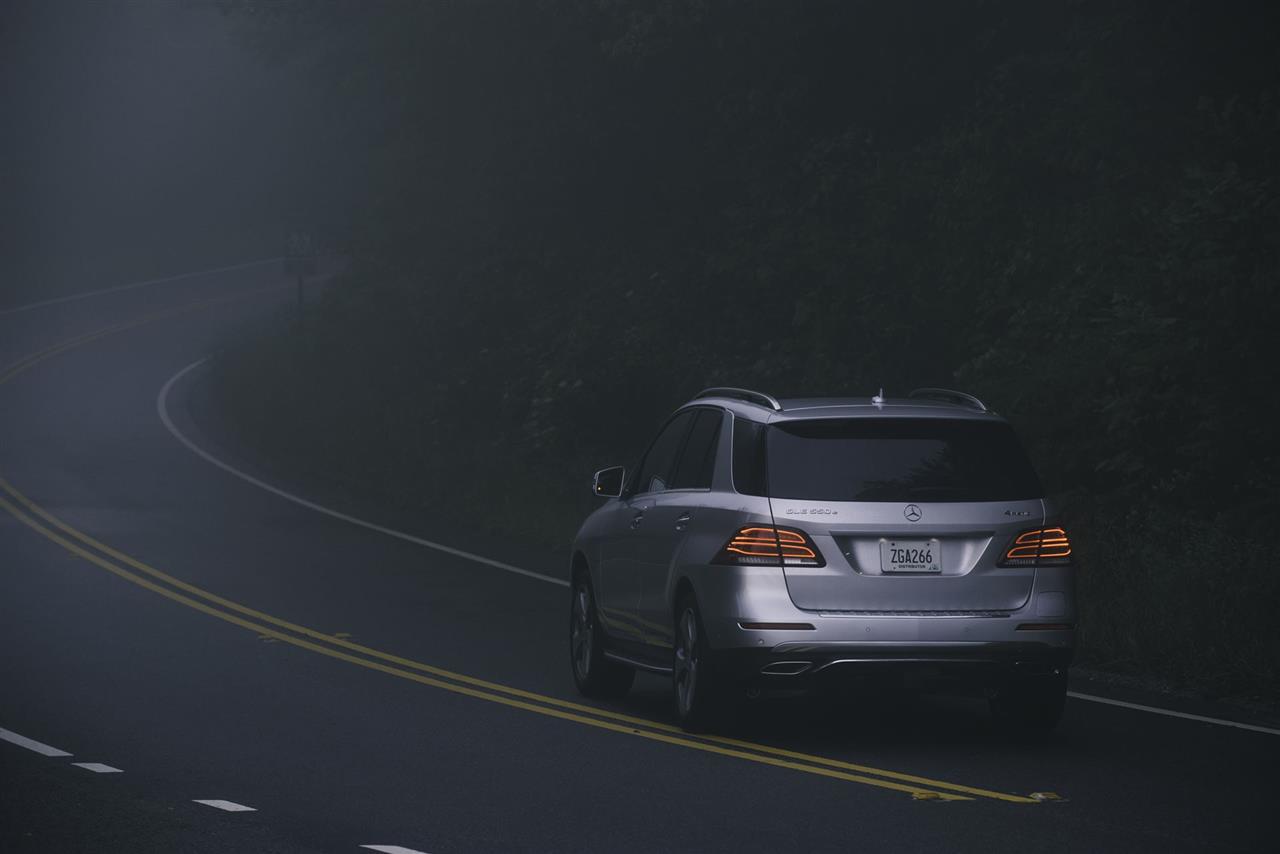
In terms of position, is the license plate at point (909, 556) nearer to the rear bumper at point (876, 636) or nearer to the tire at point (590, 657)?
the rear bumper at point (876, 636)

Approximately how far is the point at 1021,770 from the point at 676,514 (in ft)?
8.30

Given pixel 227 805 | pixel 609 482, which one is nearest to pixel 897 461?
pixel 609 482

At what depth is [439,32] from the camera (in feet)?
118

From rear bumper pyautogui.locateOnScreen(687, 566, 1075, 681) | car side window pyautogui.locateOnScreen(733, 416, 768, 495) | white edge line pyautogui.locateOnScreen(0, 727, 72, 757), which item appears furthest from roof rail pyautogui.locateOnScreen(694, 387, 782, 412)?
white edge line pyautogui.locateOnScreen(0, 727, 72, 757)

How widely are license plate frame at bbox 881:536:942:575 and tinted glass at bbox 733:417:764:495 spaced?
2.41 ft

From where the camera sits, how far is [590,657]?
13.0 meters

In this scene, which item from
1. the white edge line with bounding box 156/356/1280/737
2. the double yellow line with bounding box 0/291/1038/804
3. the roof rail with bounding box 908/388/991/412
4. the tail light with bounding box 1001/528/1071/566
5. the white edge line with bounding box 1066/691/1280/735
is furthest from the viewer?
the white edge line with bounding box 156/356/1280/737

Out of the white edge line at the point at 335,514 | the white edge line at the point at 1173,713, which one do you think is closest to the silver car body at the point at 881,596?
the white edge line at the point at 1173,713

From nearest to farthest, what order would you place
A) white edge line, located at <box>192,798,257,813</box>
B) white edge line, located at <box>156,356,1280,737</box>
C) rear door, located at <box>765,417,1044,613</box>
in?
white edge line, located at <box>192,798,257,813</box>, rear door, located at <box>765,417,1044,613</box>, white edge line, located at <box>156,356,1280,737</box>

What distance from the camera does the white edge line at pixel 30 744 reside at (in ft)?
34.9

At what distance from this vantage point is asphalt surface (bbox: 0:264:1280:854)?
8.56 m

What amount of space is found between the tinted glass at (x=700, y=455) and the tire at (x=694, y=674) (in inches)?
28.1

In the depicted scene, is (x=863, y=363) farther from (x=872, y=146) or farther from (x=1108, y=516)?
(x=1108, y=516)

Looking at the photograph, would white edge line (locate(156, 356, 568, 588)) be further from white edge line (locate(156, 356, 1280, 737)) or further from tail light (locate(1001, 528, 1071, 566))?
tail light (locate(1001, 528, 1071, 566))
